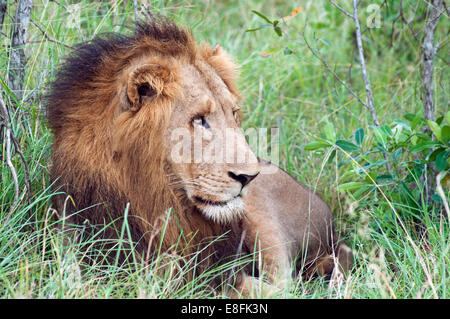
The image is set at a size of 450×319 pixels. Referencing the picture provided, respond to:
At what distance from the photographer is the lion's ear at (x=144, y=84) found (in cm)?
295

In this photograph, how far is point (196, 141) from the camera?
2998mm

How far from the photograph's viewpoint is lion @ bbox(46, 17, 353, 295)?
3.01 metres

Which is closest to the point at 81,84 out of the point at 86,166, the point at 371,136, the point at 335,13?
the point at 86,166

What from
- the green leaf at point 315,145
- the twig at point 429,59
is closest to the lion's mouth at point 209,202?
the green leaf at point 315,145

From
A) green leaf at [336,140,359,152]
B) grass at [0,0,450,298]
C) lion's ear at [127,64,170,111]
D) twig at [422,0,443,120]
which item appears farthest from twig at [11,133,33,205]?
twig at [422,0,443,120]

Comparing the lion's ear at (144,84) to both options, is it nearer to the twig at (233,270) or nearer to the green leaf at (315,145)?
the twig at (233,270)

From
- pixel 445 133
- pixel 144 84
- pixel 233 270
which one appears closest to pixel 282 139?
pixel 445 133

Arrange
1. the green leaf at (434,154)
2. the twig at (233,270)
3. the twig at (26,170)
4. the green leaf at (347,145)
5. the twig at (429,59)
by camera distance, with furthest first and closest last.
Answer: the twig at (429,59)
the green leaf at (347,145)
the green leaf at (434,154)
the twig at (26,170)
the twig at (233,270)

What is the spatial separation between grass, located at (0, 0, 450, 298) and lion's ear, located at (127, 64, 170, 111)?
0.55 m

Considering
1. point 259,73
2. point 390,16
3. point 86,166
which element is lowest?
point 86,166

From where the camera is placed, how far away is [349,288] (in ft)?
9.80

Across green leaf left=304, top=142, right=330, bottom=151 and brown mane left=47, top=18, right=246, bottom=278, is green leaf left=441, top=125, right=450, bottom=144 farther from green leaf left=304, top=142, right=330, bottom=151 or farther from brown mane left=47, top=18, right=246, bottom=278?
brown mane left=47, top=18, right=246, bottom=278
